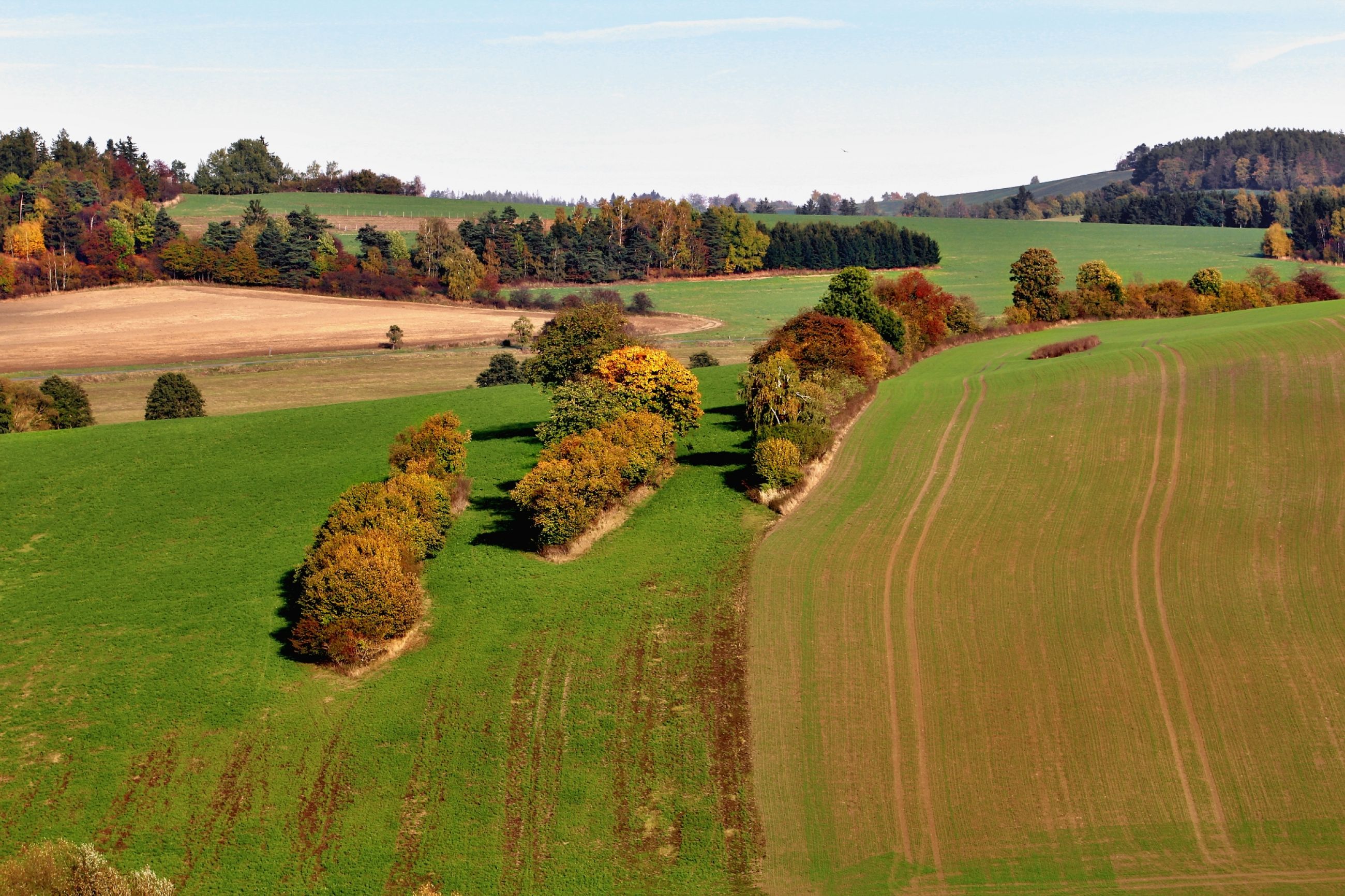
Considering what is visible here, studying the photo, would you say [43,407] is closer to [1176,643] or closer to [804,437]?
[804,437]

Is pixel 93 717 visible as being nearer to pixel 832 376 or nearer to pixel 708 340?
pixel 832 376

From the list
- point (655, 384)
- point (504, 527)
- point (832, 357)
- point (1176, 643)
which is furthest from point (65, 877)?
point (832, 357)

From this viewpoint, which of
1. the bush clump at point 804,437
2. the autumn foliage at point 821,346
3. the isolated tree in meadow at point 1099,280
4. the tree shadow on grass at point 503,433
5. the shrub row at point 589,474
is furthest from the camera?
the isolated tree in meadow at point 1099,280

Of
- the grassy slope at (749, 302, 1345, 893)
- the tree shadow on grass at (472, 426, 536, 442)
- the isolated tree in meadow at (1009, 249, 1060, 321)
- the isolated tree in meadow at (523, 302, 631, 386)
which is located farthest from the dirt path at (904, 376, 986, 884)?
the isolated tree in meadow at (1009, 249, 1060, 321)

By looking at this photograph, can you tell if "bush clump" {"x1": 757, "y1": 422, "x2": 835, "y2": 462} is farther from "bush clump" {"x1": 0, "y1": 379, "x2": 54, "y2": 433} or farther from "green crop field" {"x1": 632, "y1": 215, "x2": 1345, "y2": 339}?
"green crop field" {"x1": 632, "y1": 215, "x2": 1345, "y2": 339}

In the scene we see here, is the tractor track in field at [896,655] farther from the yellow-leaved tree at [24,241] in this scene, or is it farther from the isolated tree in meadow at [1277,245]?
the yellow-leaved tree at [24,241]

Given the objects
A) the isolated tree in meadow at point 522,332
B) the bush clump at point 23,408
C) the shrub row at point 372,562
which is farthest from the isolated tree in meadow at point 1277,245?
the bush clump at point 23,408

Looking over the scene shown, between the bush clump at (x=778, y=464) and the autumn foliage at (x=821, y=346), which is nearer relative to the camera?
the bush clump at (x=778, y=464)
